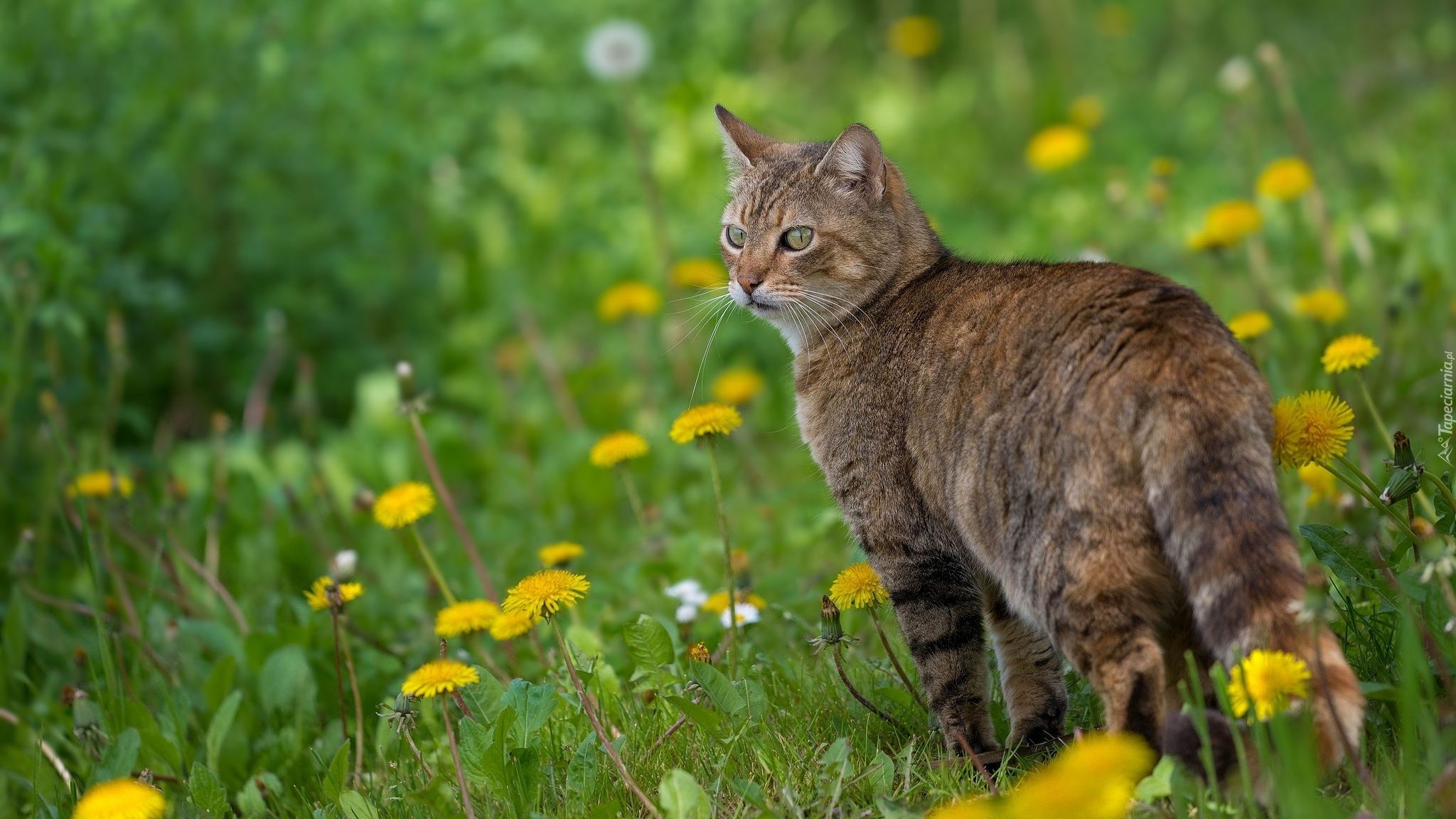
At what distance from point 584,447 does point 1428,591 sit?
2.96m

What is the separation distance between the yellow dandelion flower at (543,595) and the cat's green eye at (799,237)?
1.02 m

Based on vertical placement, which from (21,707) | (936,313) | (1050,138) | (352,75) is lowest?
(21,707)

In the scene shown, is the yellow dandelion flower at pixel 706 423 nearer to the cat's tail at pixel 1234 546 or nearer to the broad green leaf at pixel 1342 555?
the cat's tail at pixel 1234 546

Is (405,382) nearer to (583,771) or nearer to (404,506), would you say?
(404,506)

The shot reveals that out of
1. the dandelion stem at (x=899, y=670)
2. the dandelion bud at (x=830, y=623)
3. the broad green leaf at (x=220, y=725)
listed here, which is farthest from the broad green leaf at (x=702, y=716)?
the broad green leaf at (x=220, y=725)

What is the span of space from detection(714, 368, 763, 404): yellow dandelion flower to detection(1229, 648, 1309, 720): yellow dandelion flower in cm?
253

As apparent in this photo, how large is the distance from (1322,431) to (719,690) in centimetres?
115

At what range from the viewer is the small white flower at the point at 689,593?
3.23 m

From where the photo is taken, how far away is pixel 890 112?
7082mm

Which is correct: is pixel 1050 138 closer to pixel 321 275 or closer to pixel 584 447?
pixel 584 447

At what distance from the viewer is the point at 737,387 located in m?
4.36

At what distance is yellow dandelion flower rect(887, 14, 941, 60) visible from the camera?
7.67m

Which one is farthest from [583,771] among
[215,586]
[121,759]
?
[215,586]

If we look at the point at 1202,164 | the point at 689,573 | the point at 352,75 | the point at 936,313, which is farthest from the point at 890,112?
the point at 936,313
